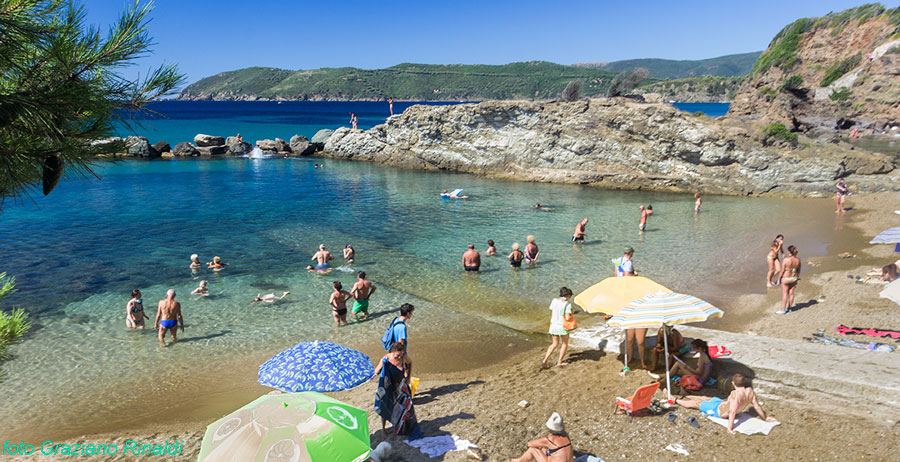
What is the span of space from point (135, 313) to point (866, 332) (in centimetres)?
1655

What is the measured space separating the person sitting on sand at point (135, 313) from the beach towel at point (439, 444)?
884cm

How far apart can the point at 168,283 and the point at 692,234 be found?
66.0 feet

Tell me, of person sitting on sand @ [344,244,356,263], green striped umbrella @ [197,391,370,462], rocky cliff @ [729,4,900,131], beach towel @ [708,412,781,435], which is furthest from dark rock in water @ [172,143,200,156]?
rocky cliff @ [729,4,900,131]

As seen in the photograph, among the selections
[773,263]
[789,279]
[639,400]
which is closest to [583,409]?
[639,400]

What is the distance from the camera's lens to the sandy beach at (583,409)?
22.5 feet

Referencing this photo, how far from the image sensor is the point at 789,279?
496 inches

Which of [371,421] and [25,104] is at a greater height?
[25,104]

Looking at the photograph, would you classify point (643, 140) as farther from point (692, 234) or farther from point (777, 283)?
point (777, 283)

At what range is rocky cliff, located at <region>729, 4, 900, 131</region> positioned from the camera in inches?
2365

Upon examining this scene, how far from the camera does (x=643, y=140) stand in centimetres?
3441

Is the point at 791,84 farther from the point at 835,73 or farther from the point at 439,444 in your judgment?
the point at 439,444

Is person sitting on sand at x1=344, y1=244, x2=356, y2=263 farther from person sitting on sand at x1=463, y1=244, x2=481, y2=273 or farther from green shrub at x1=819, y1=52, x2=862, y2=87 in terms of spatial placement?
green shrub at x1=819, y1=52, x2=862, y2=87

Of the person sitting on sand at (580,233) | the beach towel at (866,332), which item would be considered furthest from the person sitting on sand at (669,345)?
the person sitting on sand at (580,233)

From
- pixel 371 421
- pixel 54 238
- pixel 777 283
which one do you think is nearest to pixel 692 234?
pixel 777 283
